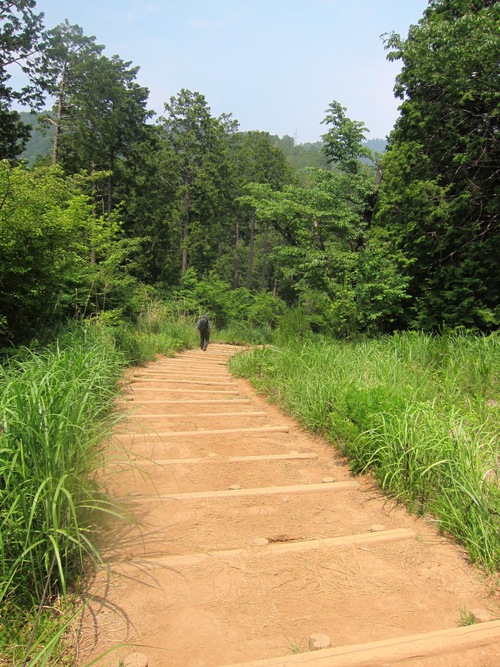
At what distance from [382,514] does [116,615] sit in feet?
4.87

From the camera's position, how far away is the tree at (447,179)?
6.71 m

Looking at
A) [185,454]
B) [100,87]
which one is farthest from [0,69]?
[185,454]

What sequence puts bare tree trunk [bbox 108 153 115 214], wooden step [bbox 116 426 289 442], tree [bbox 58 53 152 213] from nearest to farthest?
wooden step [bbox 116 426 289 442] < tree [bbox 58 53 152 213] < bare tree trunk [bbox 108 153 115 214]

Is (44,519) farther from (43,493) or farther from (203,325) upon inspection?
(203,325)

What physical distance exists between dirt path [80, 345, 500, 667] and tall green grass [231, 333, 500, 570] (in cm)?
16

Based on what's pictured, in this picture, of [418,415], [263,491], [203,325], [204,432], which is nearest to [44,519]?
[263,491]

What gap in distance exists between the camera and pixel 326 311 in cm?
736

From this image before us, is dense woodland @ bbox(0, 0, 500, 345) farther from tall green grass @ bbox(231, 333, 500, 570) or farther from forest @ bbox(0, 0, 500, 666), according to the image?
tall green grass @ bbox(231, 333, 500, 570)

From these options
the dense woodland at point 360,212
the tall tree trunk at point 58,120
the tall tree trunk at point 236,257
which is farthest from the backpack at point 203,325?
the tall tree trunk at point 236,257

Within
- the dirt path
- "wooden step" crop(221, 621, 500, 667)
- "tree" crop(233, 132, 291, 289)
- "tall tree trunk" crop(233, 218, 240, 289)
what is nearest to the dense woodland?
the dirt path

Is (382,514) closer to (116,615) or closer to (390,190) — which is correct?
(116,615)

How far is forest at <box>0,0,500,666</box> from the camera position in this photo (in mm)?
1749

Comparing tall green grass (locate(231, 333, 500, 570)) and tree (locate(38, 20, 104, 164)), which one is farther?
tree (locate(38, 20, 104, 164))

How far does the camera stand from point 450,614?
1.58 m
